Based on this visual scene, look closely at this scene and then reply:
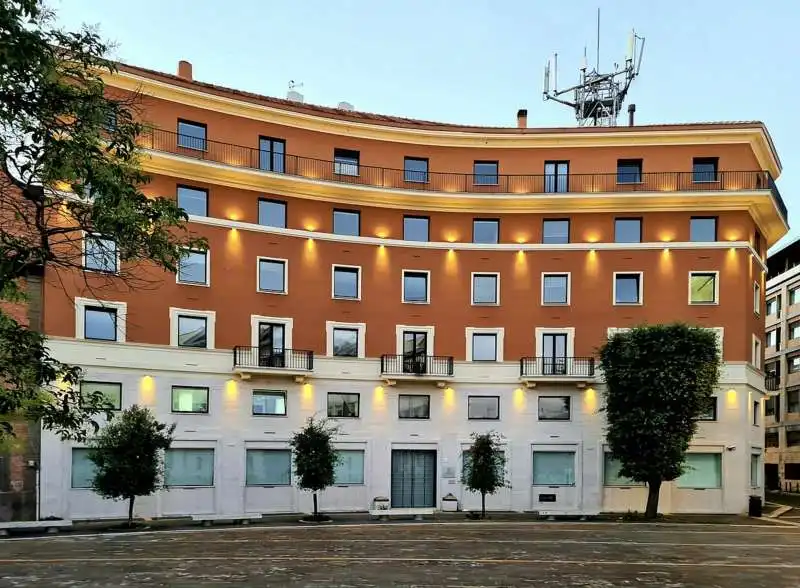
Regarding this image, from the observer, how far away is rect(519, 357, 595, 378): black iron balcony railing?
42844 mm

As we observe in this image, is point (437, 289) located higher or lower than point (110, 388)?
higher

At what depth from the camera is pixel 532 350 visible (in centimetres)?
4353

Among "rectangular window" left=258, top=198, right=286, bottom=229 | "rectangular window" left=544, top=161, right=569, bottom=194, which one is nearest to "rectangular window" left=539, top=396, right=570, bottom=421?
"rectangular window" left=544, top=161, right=569, bottom=194

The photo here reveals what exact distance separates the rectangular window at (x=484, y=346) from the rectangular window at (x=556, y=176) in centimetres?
951

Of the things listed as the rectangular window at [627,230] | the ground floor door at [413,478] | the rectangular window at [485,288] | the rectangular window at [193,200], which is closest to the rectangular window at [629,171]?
the rectangular window at [627,230]

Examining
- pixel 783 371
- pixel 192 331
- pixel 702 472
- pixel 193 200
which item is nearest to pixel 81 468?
pixel 192 331

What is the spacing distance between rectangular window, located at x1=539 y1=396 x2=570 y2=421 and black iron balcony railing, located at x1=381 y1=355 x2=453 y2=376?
19.0 ft

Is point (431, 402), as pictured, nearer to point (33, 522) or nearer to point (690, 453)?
point (690, 453)

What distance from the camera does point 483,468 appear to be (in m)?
39.1

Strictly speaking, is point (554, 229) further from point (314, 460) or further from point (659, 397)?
point (314, 460)

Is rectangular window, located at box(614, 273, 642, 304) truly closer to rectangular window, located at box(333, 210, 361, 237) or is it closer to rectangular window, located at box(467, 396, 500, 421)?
rectangular window, located at box(467, 396, 500, 421)

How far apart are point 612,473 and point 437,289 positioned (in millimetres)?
14632

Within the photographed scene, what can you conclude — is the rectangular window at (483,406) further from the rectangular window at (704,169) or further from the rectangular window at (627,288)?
the rectangular window at (704,169)

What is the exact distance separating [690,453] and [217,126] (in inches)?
1285
